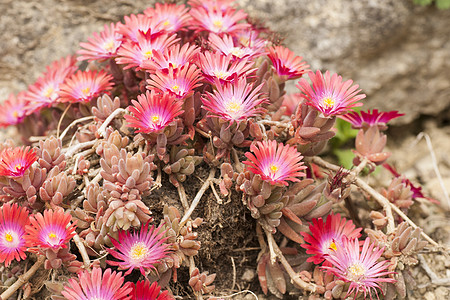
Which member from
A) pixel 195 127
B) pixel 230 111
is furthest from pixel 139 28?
pixel 230 111

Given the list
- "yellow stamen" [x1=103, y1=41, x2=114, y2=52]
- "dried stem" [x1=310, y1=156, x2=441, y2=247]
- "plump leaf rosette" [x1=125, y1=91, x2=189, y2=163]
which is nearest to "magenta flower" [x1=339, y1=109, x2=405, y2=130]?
"dried stem" [x1=310, y1=156, x2=441, y2=247]

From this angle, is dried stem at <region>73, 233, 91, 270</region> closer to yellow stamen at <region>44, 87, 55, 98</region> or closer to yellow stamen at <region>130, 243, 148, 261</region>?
yellow stamen at <region>130, 243, 148, 261</region>

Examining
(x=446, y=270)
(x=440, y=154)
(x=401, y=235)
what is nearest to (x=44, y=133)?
(x=401, y=235)

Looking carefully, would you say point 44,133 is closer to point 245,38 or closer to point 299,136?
point 245,38

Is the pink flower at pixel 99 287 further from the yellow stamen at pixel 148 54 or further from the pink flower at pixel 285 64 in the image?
the pink flower at pixel 285 64

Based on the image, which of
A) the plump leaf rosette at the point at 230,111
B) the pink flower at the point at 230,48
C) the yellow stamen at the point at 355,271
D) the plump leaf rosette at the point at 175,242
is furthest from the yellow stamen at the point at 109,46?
the yellow stamen at the point at 355,271
